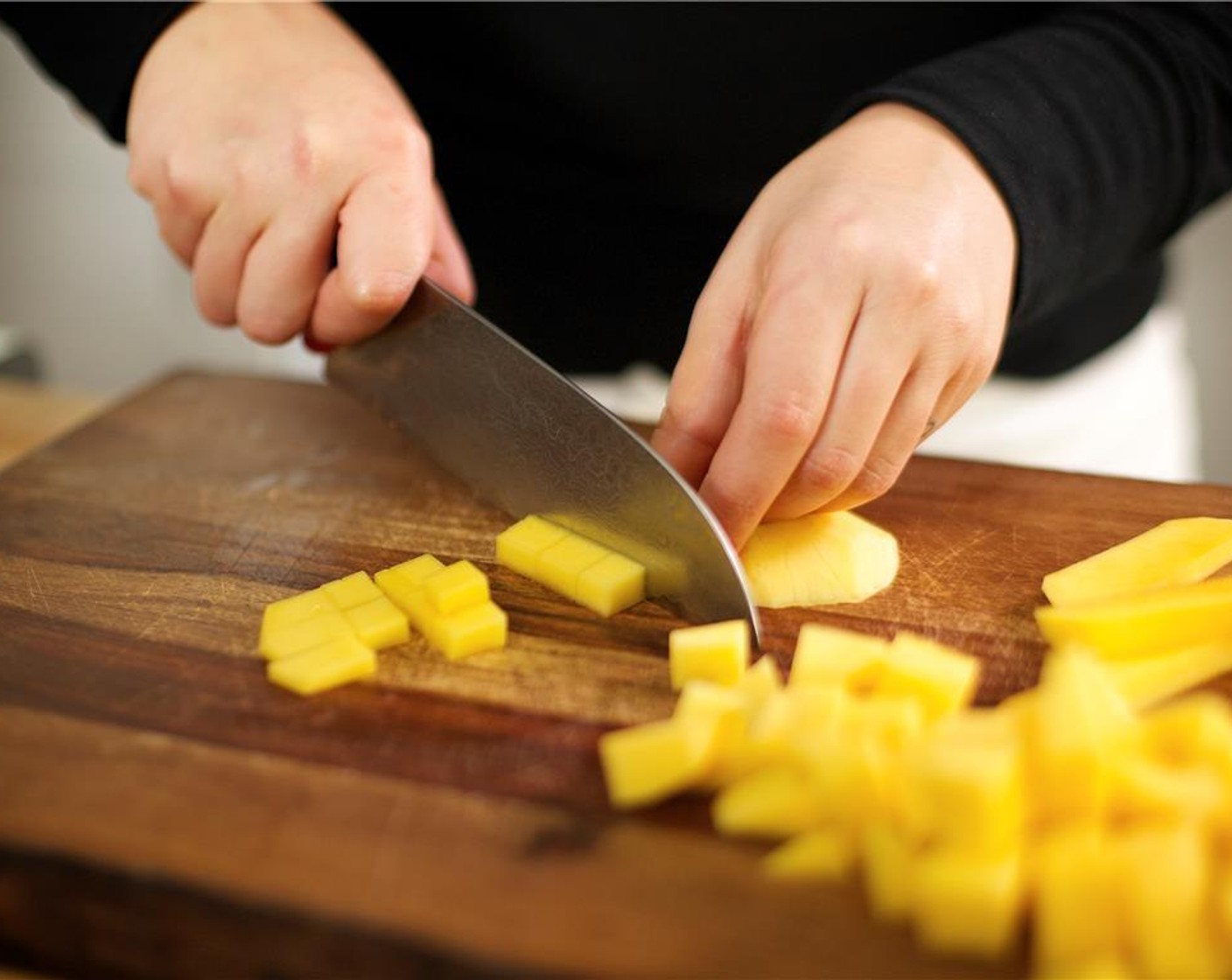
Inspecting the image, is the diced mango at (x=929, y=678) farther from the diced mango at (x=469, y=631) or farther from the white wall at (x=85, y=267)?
the white wall at (x=85, y=267)

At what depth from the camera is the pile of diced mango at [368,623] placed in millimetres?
1195

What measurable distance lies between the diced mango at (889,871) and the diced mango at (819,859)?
0.06 feet

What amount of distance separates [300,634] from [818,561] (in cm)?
55

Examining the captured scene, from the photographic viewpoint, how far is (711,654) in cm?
114

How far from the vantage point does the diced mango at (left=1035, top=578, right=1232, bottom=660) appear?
1.16 meters

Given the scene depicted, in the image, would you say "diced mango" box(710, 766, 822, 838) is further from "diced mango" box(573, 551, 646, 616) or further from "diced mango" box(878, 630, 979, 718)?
"diced mango" box(573, 551, 646, 616)

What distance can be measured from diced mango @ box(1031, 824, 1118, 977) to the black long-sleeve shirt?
75 cm

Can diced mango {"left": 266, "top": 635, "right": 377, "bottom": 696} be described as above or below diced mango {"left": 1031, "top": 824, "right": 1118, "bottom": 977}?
below

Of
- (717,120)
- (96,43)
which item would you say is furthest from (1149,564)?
(96,43)

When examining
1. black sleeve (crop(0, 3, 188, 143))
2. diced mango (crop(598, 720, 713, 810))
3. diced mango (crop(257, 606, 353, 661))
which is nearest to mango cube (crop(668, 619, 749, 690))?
diced mango (crop(598, 720, 713, 810))

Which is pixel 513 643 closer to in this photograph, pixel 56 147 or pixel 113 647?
pixel 113 647

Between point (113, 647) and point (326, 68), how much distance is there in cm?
76

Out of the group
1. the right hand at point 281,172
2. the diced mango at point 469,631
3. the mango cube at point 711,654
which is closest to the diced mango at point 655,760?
the mango cube at point 711,654

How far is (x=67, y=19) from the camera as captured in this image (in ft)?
5.86
